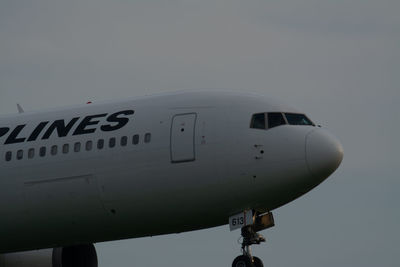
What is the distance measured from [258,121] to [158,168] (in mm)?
3079

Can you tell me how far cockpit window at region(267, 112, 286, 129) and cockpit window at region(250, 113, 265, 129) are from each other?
193 mm

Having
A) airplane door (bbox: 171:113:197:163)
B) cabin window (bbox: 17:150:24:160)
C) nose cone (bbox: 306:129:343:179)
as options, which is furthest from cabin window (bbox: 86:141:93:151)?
nose cone (bbox: 306:129:343:179)

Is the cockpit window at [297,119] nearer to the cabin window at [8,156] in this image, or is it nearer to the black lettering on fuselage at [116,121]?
the black lettering on fuselage at [116,121]

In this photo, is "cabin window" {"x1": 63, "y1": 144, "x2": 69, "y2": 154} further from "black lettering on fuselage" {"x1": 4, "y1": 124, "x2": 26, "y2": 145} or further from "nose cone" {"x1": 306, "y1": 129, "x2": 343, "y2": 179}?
"nose cone" {"x1": 306, "y1": 129, "x2": 343, "y2": 179}

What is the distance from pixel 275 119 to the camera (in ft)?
99.1

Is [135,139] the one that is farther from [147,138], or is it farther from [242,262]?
[242,262]

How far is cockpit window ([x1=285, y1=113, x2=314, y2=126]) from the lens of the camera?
3023 cm

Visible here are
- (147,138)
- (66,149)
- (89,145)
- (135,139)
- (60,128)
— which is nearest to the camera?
(147,138)

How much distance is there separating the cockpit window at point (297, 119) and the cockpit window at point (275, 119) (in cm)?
20

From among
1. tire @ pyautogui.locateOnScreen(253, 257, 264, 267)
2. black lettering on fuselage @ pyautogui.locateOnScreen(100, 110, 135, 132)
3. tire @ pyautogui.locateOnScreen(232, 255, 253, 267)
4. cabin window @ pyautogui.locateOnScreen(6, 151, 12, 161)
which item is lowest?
tire @ pyautogui.locateOnScreen(253, 257, 264, 267)

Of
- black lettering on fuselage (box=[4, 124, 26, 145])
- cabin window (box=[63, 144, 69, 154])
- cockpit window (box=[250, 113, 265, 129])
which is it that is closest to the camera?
cockpit window (box=[250, 113, 265, 129])

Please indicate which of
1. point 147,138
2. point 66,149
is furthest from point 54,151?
point 147,138

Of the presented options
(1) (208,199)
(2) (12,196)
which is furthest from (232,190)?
(2) (12,196)

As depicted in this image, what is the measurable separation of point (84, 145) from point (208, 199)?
438 centimetres
